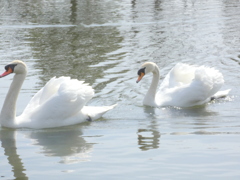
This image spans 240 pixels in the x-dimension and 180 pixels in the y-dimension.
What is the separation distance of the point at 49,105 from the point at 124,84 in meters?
2.98

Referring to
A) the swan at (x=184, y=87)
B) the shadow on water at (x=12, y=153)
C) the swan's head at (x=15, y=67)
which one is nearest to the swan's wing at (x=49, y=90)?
the swan's head at (x=15, y=67)

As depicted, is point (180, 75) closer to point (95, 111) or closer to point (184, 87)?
point (184, 87)

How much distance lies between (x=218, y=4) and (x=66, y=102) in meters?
16.1

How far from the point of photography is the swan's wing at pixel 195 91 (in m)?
10.3

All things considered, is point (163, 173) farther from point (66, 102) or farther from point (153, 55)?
point (153, 55)

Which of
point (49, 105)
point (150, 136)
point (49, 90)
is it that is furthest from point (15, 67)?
point (150, 136)

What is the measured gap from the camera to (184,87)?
1051 cm

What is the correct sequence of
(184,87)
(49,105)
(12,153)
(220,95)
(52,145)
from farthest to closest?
(220,95)
(184,87)
(49,105)
(52,145)
(12,153)

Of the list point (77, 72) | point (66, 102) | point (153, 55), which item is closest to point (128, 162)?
point (66, 102)

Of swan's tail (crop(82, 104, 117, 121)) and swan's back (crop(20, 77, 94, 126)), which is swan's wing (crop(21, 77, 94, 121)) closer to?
swan's back (crop(20, 77, 94, 126))

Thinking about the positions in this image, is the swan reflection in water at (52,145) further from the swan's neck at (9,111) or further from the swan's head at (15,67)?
the swan's head at (15,67)

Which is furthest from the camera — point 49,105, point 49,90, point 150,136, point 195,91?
point 195,91

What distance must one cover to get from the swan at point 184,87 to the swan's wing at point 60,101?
1605 millimetres

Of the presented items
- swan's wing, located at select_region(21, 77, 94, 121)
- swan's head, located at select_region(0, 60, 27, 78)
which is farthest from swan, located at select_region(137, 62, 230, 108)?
swan's head, located at select_region(0, 60, 27, 78)
